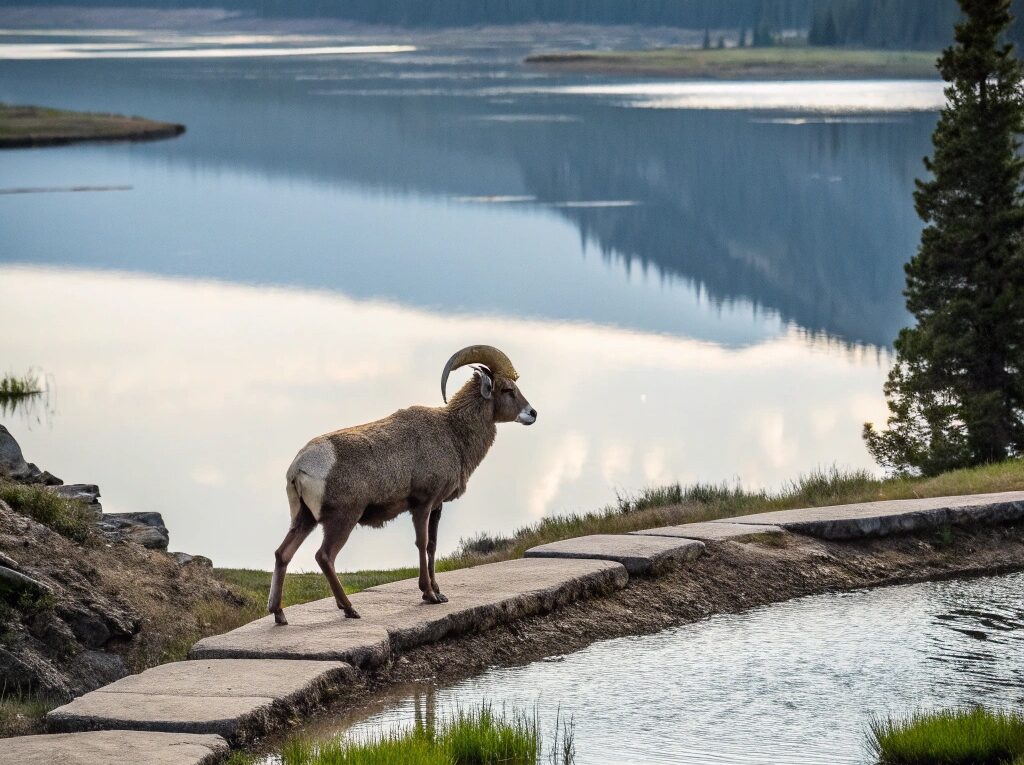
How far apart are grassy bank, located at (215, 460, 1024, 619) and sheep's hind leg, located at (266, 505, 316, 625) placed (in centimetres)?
280

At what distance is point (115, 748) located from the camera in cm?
764

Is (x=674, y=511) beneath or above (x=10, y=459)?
beneath

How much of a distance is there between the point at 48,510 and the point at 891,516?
19.5 feet

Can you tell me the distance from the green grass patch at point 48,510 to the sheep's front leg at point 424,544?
240cm

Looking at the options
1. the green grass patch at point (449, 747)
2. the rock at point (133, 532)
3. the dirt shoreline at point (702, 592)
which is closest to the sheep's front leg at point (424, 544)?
the dirt shoreline at point (702, 592)

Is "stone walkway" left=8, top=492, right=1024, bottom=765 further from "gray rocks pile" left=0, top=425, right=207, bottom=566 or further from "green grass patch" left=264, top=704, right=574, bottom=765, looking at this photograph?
"gray rocks pile" left=0, top=425, right=207, bottom=566

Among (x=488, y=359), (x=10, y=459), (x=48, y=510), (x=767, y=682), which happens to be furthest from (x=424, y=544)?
(x=10, y=459)

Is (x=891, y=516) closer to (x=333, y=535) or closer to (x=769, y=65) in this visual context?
(x=333, y=535)

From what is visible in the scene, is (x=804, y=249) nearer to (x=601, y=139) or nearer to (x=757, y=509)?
(x=601, y=139)

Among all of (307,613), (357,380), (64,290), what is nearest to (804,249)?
(64,290)

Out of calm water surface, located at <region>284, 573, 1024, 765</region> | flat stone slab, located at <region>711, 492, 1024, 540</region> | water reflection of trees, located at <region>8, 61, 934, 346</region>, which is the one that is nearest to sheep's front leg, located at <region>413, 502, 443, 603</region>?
calm water surface, located at <region>284, 573, 1024, 765</region>

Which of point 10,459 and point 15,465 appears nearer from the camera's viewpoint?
point 15,465

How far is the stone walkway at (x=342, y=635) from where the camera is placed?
788cm

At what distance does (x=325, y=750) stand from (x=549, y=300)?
3578 centimetres
